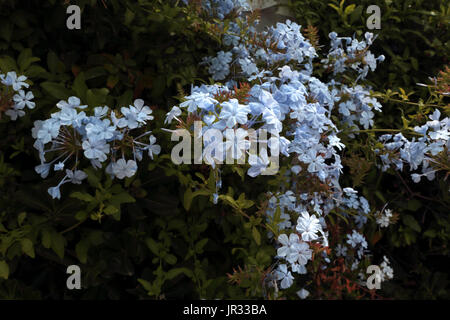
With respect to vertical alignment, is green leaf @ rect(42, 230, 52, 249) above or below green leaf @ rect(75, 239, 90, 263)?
above

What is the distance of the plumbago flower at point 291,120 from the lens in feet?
4.37

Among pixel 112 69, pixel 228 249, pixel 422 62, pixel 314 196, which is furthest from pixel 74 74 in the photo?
pixel 422 62

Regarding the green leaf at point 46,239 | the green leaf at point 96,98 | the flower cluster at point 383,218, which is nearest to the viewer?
the green leaf at point 46,239

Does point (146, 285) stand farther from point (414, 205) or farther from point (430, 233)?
point (430, 233)

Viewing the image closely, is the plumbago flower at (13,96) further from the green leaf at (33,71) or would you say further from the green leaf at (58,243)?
the green leaf at (58,243)

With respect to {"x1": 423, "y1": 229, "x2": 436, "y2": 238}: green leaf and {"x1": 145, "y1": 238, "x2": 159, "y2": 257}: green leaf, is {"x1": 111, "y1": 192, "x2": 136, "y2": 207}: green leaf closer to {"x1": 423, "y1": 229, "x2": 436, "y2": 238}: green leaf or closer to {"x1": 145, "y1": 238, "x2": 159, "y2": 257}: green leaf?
{"x1": 145, "y1": 238, "x2": 159, "y2": 257}: green leaf

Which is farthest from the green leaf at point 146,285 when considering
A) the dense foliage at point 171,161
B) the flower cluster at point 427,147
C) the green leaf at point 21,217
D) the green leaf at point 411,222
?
the green leaf at point 411,222

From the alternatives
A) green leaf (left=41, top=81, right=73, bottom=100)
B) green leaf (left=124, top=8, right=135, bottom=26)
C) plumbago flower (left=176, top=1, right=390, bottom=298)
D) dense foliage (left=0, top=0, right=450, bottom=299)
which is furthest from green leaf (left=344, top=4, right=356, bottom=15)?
green leaf (left=41, top=81, right=73, bottom=100)

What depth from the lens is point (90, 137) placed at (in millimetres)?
1274

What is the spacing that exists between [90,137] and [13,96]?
1.38 feet

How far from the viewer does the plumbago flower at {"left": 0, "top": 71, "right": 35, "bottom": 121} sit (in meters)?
1.44

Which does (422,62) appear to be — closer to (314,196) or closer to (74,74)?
(314,196)

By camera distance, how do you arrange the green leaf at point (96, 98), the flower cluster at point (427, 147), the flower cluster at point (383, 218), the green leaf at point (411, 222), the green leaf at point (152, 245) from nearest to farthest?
the green leaf at point (96, 98) → the green leaf at point (152, 245) → the flower cluster at point (427, 147) → the flower cluster at point (383, 218) → the green leaf at point (411, 222)

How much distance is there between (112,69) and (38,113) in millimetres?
357
